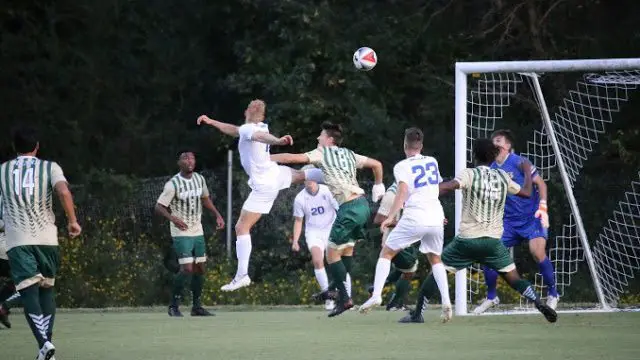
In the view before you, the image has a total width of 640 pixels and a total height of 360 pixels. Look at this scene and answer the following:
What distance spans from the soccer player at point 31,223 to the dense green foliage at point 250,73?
1099 centimetres

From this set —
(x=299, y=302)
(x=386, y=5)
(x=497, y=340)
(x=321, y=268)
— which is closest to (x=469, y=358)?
(x=497, y=340)

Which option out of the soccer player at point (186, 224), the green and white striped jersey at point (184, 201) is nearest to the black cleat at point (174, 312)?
the soccer player at point (186, 224)

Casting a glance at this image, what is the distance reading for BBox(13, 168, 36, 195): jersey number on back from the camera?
10.2 metres

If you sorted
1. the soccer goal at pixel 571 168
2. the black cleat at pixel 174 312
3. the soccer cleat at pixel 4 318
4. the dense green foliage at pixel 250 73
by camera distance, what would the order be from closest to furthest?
the soccer cleat at pixel 4 318 < the soccer goal at pixel 571 168 < the black cleat at pixel 174 312 < the dense green foliage at pixel 250 73

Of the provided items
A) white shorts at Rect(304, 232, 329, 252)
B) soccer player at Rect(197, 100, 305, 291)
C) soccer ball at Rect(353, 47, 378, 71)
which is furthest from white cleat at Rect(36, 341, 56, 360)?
white shorts at Rect(304, 232, 329, 252)

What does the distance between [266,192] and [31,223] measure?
18.8ft

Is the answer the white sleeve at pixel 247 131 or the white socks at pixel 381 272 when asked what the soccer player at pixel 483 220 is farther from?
the white sleeve at pixel 247 131

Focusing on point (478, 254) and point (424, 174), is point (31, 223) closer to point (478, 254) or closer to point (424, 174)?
point (478, 254)

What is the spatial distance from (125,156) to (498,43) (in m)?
7.85

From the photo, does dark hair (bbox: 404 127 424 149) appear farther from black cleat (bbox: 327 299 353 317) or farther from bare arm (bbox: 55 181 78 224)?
bare arm (bbox: 55 181 78 224)

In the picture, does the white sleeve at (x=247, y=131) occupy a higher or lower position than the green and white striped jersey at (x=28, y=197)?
higher

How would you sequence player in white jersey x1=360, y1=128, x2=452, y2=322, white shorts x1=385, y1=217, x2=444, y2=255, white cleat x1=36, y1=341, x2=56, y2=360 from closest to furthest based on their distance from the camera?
white cleat x1=36, y1=341, x2=56, y2=360, player in white jersey x1=360, y1=128, x2=452, y2=322, white shorts x1=385, y1=217, x2=444, y2=255

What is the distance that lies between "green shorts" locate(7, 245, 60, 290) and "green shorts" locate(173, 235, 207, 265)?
243 inches

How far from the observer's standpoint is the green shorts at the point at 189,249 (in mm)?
16531
